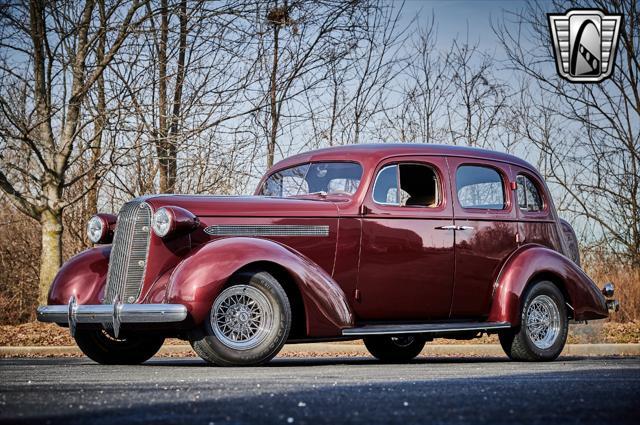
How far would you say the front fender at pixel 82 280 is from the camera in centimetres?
855

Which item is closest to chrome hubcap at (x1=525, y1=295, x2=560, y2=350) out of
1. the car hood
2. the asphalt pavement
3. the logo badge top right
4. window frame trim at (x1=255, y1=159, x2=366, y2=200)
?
window frame trim at (x1=255, y1=159, x2=366, y2=200)

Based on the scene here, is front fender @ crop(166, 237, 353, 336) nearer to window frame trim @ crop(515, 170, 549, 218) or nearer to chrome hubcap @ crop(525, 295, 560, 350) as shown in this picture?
chrome hubcap @ crop(525, 295, 560, 350)

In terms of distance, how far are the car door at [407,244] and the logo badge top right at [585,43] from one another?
850cm

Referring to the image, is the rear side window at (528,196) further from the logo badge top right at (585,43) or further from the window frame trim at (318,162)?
the logo badge top right at (585,43)

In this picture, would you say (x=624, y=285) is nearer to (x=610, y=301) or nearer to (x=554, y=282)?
(x=610, y=301)

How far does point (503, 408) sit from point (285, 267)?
12.5ft

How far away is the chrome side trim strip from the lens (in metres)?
8.20

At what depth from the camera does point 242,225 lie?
8.26m

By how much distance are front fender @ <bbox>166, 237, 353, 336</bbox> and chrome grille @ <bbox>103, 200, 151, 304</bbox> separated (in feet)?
1.81

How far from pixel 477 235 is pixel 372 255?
1.29 meters

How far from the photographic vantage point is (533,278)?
970 cm

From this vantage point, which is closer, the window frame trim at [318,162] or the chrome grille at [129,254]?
the chrome grille at [129,254]

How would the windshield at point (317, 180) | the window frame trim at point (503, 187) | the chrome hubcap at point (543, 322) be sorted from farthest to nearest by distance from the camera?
the chrome hubcap at point (543, 322) < the window frame trim at point (503, 187) < the windshield at point (317, 180)

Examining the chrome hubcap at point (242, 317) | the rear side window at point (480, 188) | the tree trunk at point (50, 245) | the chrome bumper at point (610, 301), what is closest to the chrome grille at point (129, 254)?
the chrome hubcap at point (242, 317)
